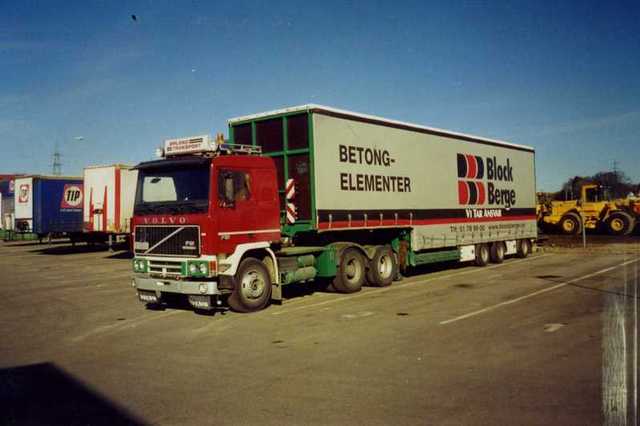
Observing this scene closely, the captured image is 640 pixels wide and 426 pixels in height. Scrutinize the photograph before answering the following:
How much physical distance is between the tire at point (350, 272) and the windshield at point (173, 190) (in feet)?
14.0

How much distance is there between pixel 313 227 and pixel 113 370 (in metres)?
6.21

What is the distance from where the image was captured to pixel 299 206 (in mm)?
13062

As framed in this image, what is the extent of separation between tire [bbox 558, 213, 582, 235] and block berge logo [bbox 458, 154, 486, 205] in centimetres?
1848

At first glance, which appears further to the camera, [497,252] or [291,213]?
[497,252]

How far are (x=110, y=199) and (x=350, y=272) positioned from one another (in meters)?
15.1

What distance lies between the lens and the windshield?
35.7ft

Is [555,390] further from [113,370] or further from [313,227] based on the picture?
[313,227]

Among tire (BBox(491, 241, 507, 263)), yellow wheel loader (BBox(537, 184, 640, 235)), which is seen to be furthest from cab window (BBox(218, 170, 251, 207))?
yellow wheel loader (BBox(537, 184, 640, 235))

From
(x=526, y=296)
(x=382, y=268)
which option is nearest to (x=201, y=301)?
(x=382, y=268)

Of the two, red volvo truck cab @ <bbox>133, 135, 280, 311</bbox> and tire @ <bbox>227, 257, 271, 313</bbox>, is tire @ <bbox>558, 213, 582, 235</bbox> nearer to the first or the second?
red volvo truck cab @ <bbox>133, 135, 280, 311</bbox>

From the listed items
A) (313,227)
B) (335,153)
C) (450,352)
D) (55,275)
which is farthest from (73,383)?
(55,275)

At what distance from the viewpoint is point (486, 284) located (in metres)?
14.9

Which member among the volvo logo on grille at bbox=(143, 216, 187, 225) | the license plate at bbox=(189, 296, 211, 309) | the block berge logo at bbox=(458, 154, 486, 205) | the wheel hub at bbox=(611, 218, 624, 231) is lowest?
the license plate at bbox=(189, 296, 211, 309)

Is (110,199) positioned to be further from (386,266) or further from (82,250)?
(386,266)
